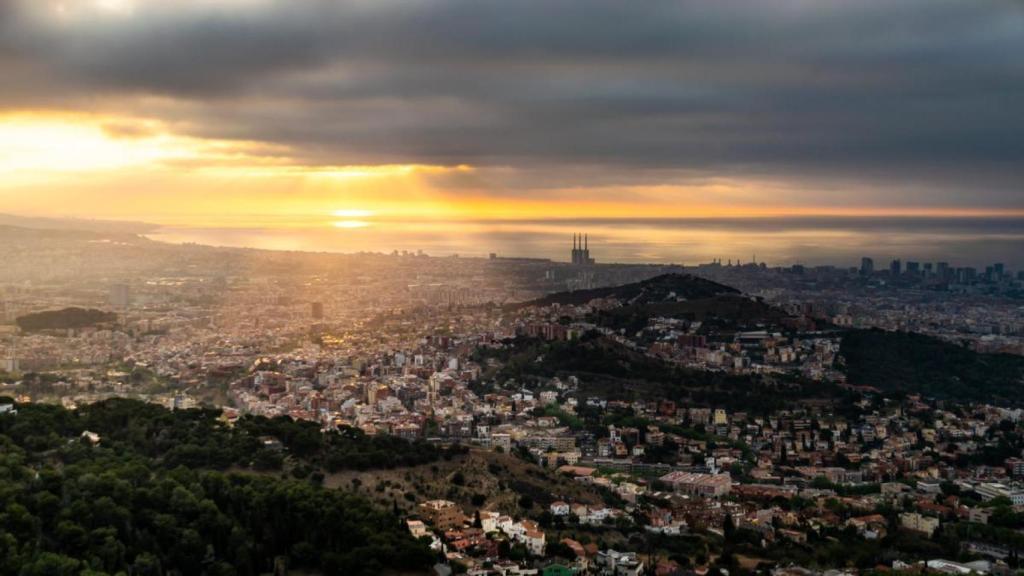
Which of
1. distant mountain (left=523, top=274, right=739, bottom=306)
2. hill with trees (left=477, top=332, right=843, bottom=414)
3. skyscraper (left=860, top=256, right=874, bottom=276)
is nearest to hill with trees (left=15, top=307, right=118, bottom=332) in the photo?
hill with trees (left=477, top=332, right=843, bottom=414)

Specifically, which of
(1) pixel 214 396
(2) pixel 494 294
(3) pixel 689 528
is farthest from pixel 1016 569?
(2) pixel 494 294

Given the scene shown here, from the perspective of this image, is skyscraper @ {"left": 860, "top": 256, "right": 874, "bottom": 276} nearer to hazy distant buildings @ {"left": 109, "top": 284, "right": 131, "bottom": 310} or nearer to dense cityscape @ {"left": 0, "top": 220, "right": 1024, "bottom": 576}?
dense cityscape @ {"left": 0, "top": 220, "right": 1024, "bottom": 576}

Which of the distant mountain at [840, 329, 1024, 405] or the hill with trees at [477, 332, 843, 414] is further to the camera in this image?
the distant mountain at [840, 329, 1024, 405]

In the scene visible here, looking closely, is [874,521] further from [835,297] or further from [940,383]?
[835,297]

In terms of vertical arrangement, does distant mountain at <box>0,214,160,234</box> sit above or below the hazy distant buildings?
above

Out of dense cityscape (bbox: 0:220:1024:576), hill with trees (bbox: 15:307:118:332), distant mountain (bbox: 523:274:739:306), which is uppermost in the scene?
distant mountain (bbox: 523:274:739:306)

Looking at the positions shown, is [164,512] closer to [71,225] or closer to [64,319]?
[64,319]

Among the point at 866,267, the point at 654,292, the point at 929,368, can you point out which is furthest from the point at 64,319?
the point at 866,267

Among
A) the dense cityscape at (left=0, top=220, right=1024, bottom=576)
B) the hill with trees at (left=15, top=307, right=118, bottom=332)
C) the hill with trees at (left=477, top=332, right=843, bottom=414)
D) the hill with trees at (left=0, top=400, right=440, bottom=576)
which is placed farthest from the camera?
the hill with trees at (left=15, top=307, right=118, bottom=332)
